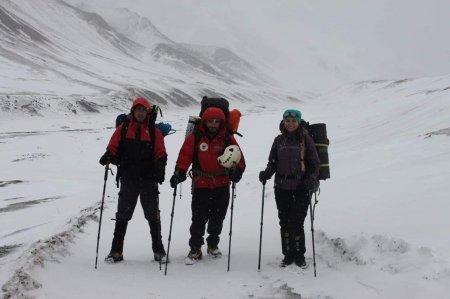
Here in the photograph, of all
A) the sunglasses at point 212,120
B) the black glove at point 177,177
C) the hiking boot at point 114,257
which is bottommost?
the hiking boot at point 114,257

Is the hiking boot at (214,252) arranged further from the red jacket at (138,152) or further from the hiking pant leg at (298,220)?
the red jacket at (138,152)

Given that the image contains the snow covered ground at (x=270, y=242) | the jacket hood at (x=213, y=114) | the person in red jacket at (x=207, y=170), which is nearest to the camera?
the snow covered ground at (x=270, y=242)

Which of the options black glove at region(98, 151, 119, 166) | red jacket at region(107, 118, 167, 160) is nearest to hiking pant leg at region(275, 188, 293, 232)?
red jacket at region(107, 118, 167, 160)

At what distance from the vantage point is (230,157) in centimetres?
714

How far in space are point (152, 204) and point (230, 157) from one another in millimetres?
1546

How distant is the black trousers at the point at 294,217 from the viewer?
7.16 m

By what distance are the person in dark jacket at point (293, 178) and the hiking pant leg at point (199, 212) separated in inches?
40.1

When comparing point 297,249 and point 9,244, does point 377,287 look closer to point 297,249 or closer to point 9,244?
point 297,249

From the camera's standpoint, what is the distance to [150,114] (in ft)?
24.1

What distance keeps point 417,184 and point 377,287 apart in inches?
180

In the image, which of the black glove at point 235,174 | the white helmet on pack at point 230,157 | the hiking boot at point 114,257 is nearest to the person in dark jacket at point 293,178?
the black glove at point 235,174

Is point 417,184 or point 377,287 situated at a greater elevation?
Answer: point 417,184

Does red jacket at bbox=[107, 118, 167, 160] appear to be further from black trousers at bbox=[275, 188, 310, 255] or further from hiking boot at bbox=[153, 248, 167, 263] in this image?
black trousers at bbox=[275, 188, 310, 255]

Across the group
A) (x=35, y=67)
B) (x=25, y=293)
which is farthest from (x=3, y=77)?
(x=25, y=293)
